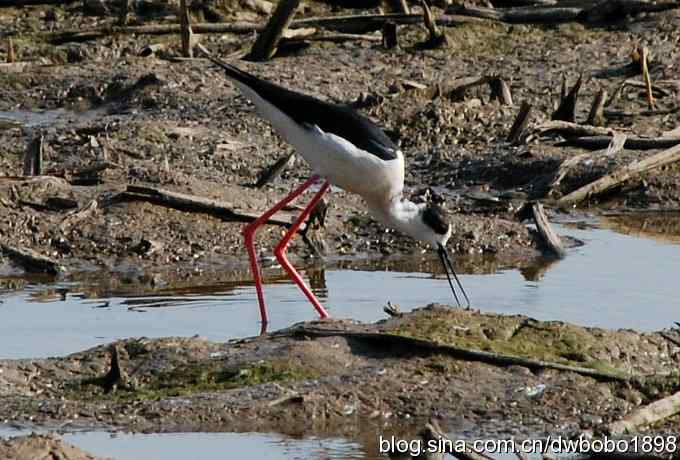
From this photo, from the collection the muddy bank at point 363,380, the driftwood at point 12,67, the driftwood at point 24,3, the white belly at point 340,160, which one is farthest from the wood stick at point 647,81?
the muddy bank at point 363,380

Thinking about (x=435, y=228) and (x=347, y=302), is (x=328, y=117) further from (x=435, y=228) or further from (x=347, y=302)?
(x=347, y=302)

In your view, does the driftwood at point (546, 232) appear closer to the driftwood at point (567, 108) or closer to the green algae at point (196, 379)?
the driftwood at point (567, 108)

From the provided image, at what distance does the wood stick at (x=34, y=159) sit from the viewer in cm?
1006

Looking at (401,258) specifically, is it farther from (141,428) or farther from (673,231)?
(141,428)

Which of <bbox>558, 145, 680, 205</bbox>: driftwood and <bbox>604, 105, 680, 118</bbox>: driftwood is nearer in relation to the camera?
<bbox>558, 145, 680, 205</bbox>: driftwood

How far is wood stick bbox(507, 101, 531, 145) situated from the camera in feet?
37.8

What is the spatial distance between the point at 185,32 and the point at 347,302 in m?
4.99

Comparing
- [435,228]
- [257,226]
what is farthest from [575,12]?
[435,228]

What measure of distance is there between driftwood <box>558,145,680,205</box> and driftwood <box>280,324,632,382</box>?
4.14 m

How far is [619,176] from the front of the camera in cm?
1078

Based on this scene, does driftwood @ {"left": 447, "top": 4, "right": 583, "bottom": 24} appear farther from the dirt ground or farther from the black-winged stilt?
the black-winged stilt

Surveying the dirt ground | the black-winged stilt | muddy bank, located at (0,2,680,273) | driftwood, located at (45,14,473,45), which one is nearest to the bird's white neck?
the black-winged stilt

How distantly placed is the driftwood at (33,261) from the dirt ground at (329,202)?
5 cm

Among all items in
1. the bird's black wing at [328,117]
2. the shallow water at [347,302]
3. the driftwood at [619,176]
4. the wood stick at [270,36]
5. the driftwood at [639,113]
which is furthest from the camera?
the wood stick at [270,36]
